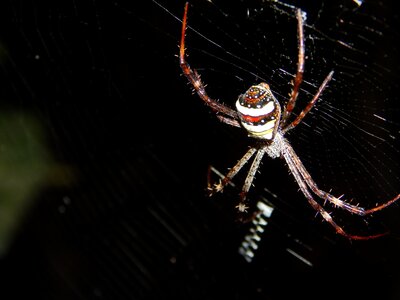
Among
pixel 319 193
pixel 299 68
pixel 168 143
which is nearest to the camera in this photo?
pixel 299 68

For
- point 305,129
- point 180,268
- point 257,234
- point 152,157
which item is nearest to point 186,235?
point 180,268

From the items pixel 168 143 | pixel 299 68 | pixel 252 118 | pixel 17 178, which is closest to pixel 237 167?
pixel 252 118

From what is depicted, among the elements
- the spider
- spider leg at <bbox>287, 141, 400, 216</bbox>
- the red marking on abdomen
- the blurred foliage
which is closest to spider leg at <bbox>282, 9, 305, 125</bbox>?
the spider

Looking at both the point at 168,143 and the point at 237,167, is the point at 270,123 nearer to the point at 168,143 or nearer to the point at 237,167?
the point at 237,167

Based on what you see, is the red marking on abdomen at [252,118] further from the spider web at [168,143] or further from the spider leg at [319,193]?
the spider leg at [319,193]

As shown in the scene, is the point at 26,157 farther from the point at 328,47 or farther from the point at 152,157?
the point at 328,47

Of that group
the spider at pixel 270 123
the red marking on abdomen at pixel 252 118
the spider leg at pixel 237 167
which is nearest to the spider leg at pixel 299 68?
the spider at pixel 270 123

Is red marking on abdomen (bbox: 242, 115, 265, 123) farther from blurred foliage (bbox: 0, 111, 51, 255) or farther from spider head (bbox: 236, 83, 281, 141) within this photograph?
blurred foliage (bbox: 0, 111, 51, 255)
